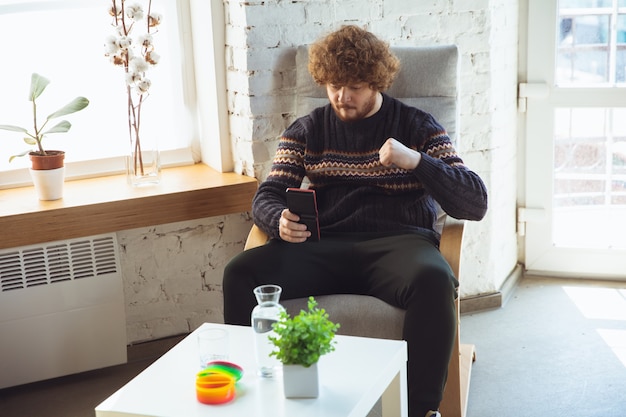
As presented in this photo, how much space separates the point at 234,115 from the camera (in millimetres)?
2918

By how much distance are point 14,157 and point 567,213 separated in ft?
6.92

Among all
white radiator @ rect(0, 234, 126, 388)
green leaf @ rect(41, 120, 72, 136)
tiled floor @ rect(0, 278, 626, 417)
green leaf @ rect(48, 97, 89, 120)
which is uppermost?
green leaf @ rect(48, 97, 89, 120)

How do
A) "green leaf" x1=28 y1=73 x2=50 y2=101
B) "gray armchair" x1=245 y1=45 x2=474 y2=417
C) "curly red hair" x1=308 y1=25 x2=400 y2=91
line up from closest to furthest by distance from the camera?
1. "gray armchair" x1=245 y1=45 x2=474 y2=417
2. "curly red hair" x1=308 y1=25 x2=400 y2=91
3. "green leaf" x1=28 y1=73 x2=50 y2=101

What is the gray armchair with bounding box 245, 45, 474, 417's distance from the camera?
2.26 meters

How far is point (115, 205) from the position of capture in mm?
2662

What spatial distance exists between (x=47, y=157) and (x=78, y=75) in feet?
1.22

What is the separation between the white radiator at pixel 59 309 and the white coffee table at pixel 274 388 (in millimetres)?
852

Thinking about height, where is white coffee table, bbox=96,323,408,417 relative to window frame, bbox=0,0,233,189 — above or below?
below

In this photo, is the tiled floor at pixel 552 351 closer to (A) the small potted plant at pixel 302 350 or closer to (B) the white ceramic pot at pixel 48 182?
(A) the small potted plant at pixel 302 350

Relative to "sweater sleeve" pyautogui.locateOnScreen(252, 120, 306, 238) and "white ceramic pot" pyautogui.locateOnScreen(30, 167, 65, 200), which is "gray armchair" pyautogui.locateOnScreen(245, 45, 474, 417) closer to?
"sweater sleeve" pyautogui.locateOnScreen(252, 120, 306, 238)

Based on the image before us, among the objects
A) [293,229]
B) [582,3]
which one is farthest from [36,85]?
[582,3]

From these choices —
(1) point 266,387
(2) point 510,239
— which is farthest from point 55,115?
(2) point 510,239

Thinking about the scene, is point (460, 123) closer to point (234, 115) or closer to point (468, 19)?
point (468, 19)

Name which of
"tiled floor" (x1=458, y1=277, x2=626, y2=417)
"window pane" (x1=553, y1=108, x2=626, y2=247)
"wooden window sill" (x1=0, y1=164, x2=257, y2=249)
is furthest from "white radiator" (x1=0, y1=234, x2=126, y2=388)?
"window pane" (x1=553, y1=108, x2=626, y2=247)
